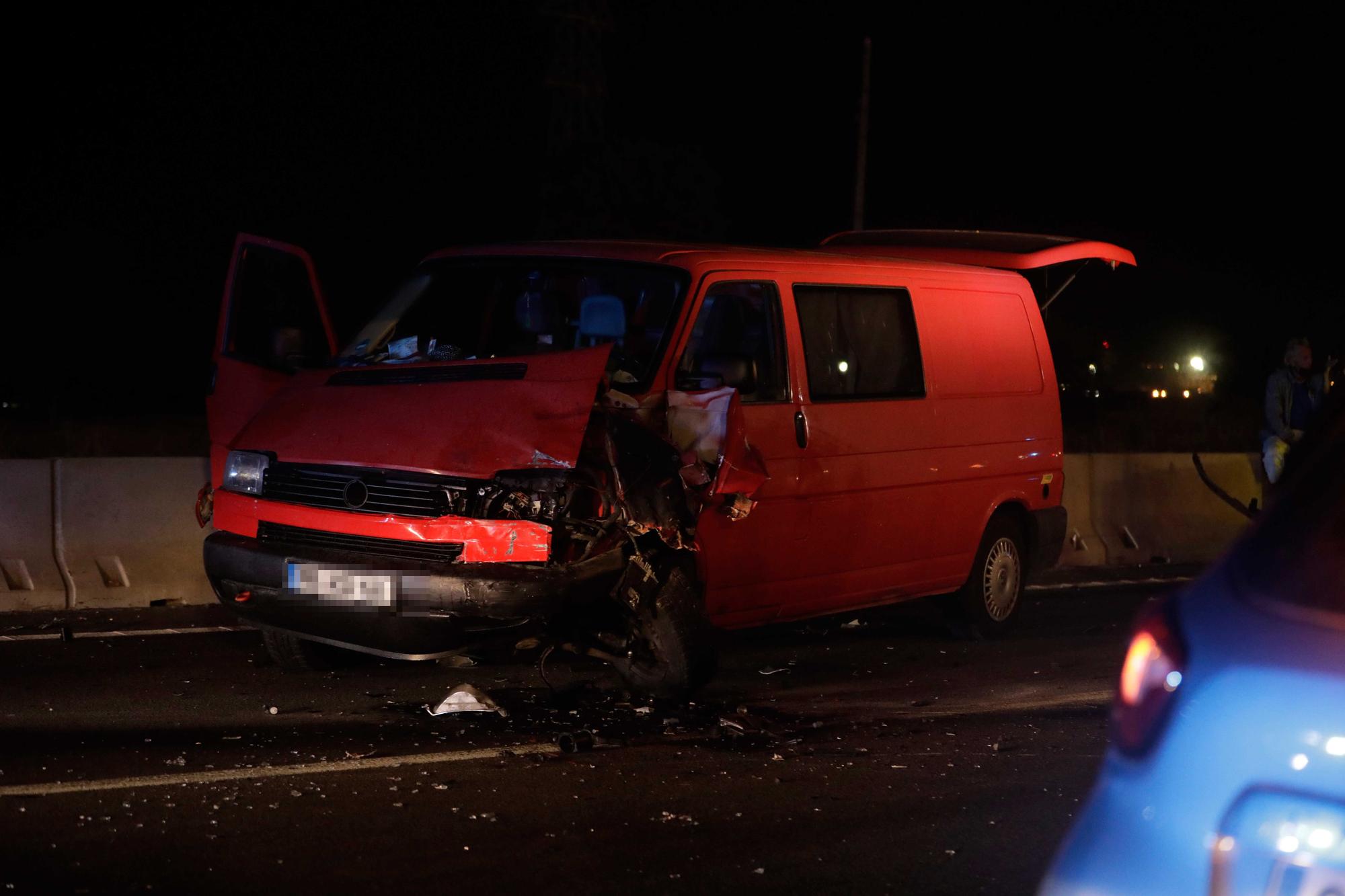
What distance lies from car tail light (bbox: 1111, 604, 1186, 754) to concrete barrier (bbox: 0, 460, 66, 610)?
25.5 feet

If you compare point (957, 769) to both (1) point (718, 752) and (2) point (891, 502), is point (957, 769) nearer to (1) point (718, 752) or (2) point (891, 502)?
(1) point (718, 752)

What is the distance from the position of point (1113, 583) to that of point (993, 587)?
122 inches

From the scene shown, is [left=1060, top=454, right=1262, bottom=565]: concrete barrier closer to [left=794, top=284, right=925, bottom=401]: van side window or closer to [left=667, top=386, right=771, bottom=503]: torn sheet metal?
[left=794, top=284, right=925, bottom=401]: van side window

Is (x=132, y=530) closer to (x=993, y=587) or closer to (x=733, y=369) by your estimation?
(x=733, y=369)

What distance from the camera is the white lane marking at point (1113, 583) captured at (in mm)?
11609

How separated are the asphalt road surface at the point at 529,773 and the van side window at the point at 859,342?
1403mm

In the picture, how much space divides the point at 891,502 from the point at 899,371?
0.69m

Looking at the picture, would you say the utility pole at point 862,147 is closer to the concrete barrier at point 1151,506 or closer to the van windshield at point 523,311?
the concrete barrier at point 1151,506

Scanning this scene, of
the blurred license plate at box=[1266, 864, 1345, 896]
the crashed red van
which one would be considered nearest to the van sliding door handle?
the crashed red van

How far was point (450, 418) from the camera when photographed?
21.1ft

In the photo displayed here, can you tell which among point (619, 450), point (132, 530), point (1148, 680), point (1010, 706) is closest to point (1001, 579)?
point (1010, 706)

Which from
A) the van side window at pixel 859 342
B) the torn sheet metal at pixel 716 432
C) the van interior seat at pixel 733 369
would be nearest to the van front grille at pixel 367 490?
the torn sheet metal at pixel 716 432

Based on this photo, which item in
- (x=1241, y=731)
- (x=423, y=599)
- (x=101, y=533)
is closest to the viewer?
(x=1241, y=731)

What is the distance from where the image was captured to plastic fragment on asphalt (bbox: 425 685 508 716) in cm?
667
